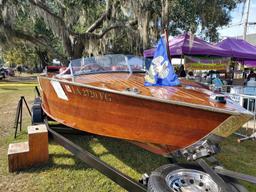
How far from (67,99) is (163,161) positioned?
74.9 inches

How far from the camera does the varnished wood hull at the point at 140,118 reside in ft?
8.39

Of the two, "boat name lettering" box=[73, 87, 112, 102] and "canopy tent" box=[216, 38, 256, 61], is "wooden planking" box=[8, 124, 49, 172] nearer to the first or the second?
"boat name lettering" box=[73, 87, 112, 102]

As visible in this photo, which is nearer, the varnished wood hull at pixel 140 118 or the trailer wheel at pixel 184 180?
the trailer wheel at pixel 184 180

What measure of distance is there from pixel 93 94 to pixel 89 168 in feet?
4.20

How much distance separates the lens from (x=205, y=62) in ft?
26.0

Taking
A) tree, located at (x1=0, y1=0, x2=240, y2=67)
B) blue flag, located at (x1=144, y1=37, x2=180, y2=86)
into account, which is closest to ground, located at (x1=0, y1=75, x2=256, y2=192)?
blue flag, located at (x1=144, y1=37, x2=180, y2=86)

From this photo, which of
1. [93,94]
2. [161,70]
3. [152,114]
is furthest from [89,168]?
[161,70]

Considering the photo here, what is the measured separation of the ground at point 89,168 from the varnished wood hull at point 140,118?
27.6 inches

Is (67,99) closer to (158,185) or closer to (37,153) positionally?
(37,153)

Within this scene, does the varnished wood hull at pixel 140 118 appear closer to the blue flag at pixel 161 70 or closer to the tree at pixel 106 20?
the blue flag at pixel 161 70

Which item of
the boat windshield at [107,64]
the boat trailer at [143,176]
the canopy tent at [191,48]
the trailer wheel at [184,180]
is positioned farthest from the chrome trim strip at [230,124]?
the canopy tent at [191,48]

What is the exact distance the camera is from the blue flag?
3252mm

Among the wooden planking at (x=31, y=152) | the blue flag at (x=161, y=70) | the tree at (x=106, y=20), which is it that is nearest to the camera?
the blue flag at (x=161, y=70)

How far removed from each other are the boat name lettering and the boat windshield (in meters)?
0.82
